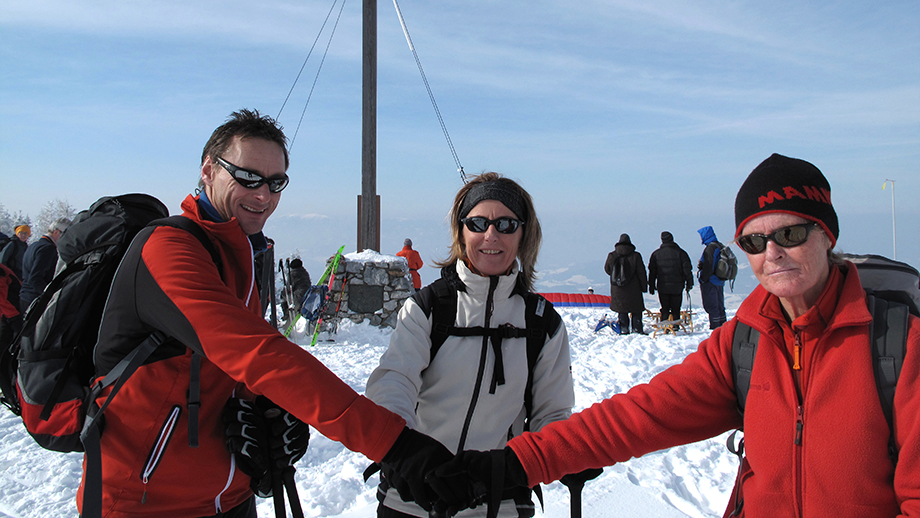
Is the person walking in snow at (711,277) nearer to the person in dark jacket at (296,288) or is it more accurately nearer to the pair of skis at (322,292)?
the pair of skis at (322,292)

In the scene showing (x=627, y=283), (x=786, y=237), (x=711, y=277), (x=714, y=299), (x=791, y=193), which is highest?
(x=791, y=193)

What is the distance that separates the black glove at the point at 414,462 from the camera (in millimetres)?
1604

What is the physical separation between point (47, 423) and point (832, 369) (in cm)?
231

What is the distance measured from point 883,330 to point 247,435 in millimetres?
1941

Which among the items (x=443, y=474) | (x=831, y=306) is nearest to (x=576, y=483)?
(x=443, y=474)

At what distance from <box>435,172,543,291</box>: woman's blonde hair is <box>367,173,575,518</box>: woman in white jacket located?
0.01 m

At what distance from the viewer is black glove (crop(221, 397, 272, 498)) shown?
5.72 ft

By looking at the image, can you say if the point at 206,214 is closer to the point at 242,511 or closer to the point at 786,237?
the point at 242,511

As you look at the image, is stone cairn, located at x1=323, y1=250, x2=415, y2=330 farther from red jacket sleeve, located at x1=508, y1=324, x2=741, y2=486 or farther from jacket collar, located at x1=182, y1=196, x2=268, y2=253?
red jacket sleeve, located at x1=508, y1=324, x2=741, y2=486

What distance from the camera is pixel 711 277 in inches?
397

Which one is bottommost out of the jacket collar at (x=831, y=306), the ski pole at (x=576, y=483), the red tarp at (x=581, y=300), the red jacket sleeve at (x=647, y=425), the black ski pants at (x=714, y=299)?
the red tarp at (x=581, y=300)

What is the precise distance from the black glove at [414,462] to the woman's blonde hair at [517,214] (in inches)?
33.3

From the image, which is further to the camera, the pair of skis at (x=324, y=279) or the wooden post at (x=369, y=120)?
the wooden post at (x=369, y=120)

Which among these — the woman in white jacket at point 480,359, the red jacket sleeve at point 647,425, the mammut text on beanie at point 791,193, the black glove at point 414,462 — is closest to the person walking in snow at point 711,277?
the woman in white jacket at point 480,359
